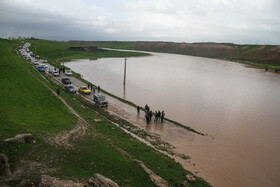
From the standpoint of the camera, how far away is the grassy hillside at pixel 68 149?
429 inches

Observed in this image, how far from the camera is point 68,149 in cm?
1320

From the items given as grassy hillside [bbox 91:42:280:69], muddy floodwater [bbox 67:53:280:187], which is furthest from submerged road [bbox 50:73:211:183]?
grassy hillside [bbox 91:42:280:69]

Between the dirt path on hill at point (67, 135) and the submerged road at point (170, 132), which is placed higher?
the dirt path on hill at point (67, 135)

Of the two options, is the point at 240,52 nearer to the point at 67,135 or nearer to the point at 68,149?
the point at 67,135

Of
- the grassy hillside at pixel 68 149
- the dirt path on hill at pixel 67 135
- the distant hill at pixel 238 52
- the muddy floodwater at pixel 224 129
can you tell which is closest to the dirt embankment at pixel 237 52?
the distant hill at pixel 238 52

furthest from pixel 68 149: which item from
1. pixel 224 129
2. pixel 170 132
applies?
pixel 224 129

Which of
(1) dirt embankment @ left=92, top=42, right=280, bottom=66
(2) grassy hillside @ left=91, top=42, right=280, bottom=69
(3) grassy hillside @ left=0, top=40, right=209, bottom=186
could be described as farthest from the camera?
(1) dirt embankment @ left=92, top=42, right=280, bottom=66

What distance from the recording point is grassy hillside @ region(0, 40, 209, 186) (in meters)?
10.9

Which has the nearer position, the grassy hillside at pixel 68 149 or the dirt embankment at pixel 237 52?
the grassy hillside at pixel 68 149

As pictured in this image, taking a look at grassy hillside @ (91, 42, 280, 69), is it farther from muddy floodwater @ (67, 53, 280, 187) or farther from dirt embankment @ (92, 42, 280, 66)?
muddy floodwater @ (67, 53, 280, 187)

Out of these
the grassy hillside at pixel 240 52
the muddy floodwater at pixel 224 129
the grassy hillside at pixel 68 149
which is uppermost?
the grassy hillside at pixel 240 52

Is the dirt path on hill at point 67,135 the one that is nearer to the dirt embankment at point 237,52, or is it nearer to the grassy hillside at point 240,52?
the grassy hillside at point 240,52

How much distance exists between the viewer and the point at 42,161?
11.3 meters

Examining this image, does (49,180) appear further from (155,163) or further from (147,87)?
(147,87)
